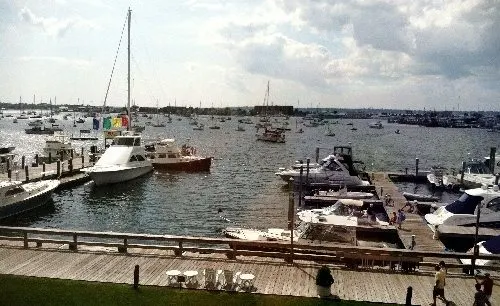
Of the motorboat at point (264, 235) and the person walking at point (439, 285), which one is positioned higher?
the person walking at point (439, 285)

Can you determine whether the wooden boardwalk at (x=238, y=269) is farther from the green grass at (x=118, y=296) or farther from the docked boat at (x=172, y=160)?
the docked boat at (x=172, y=160)

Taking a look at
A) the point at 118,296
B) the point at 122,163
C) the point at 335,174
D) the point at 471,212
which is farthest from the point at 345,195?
the point at 118,296

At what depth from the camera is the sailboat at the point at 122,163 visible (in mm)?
53062

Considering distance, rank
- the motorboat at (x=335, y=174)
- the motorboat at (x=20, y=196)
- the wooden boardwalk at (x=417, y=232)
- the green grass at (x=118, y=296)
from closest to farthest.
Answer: the green grass at (x=118, y=296), the wooden boardwalk at (x=417, y=232), the motorboat at (x=20, y=196), the motorboat at (x=335, y=174)

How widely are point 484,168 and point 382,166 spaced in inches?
1003

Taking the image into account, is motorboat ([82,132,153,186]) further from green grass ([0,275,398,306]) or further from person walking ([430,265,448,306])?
person walking ([430,265,448,306])

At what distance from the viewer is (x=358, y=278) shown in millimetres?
18359

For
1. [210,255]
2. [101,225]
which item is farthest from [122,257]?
[101,225]

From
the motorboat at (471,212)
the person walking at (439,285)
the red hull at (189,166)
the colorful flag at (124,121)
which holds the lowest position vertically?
the red hull at (189,166)

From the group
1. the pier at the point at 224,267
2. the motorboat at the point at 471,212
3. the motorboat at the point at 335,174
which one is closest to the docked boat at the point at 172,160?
the motorboat at the point at 335,174

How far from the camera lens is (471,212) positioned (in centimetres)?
3388

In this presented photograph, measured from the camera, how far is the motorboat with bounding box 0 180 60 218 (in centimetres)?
3625

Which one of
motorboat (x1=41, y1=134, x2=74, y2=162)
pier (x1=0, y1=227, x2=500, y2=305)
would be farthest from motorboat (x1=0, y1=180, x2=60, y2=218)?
motorboat (x1=41, y1=134, x2=74, y2=162)

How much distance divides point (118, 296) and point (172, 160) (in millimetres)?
52076
